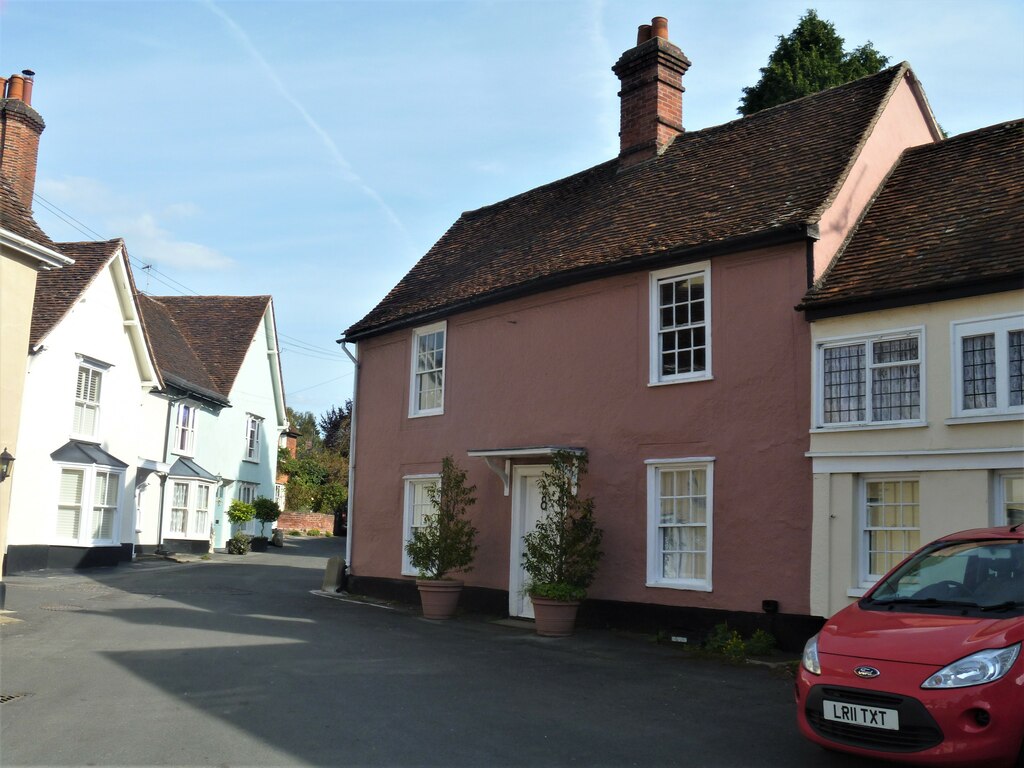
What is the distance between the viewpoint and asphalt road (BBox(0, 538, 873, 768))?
7.34 metres

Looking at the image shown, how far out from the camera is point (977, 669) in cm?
628

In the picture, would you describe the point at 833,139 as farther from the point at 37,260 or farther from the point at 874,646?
the point at 37,260

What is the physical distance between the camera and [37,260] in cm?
1600

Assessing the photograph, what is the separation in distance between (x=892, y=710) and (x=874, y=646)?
0.52 metres

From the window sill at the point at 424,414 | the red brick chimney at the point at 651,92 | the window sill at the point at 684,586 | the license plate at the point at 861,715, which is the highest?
the red brick chimney at the point at 651,92

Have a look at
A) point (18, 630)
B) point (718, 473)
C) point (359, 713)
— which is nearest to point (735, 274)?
point (718, 473)

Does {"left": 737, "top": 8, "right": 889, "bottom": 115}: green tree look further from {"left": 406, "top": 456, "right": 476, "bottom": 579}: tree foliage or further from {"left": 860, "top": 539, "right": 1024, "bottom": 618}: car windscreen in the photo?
{"left": 860, "top": 539, "right": 1024, "bottom": 618}: car windscreen

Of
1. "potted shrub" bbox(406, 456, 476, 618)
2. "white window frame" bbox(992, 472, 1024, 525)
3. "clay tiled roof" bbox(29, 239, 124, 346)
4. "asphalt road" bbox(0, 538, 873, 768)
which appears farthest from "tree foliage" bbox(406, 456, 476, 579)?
"clay tiled roof" bbox(29, 239, 124, 346)

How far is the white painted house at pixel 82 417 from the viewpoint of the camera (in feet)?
74.9

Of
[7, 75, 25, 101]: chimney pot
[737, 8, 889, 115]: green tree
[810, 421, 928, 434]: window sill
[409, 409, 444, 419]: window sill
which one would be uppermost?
[737, 8, 889, 115]: green tree

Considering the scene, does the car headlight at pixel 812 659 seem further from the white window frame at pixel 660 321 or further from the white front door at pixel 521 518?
the white front door at pixel 521 518

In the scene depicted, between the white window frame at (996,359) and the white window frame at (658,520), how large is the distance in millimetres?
3458

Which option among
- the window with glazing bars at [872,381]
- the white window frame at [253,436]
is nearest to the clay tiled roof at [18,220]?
the window with glazing bars at [872,381]

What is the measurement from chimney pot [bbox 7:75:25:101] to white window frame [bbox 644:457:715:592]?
17387mm
